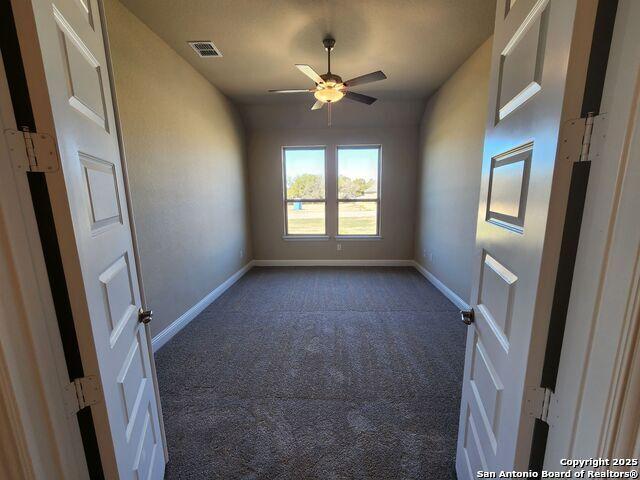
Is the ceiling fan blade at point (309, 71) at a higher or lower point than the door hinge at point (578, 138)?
higher

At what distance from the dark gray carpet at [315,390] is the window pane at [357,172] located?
91.9 inches

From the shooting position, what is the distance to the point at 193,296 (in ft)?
10.5

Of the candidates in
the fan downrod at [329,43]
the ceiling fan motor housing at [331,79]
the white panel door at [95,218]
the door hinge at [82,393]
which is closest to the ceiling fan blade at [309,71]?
the ceiling fan motor housing at [331,79]

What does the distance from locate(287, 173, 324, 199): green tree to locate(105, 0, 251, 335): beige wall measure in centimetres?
134

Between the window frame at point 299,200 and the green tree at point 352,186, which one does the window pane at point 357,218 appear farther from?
the window frame at point 299,200

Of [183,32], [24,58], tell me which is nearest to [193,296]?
[183,32]

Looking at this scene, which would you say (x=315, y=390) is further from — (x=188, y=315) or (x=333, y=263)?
(x=333, y=263)

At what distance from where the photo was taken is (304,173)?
5.21 meters

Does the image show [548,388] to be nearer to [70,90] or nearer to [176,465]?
[70,90]

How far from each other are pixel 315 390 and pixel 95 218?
5.74 ft

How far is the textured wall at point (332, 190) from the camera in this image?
4953 mm

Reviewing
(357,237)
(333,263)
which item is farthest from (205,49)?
(333,263)

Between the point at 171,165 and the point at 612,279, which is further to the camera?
the point at 171,165

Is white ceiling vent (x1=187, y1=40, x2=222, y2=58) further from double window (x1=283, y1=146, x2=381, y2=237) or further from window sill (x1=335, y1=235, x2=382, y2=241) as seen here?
window sill (x1=335, y1=235, x2=382, y2=241)
